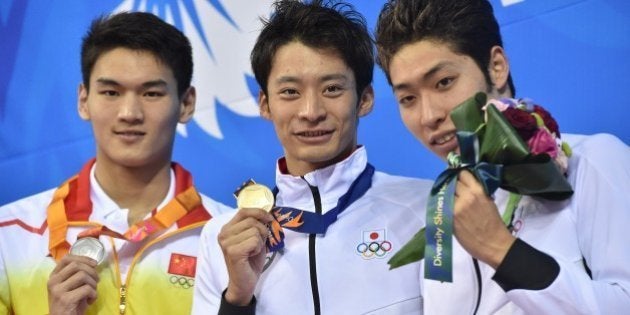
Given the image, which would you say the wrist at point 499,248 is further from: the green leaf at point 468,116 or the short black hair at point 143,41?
the short black hair at point 143,41

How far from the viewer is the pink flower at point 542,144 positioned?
6.04 ft

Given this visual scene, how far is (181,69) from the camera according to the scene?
3.16 m

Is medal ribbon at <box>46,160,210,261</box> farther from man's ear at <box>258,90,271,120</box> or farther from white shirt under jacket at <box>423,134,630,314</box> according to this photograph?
white shirt under jacket at <box>423,134,630,314</box>

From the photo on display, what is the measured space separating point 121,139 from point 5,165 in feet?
2.99

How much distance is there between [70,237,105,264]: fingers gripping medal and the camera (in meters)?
2.71

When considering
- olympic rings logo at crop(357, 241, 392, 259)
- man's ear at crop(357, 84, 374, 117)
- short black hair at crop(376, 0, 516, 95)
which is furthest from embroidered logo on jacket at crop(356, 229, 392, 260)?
short black hair at crop(376, 0, 516, 95)

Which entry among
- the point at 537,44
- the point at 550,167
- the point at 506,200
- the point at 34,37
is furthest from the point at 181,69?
the point at 550,167

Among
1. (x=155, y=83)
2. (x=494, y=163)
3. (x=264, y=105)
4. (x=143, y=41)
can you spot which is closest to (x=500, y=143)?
(x=494, y=163)

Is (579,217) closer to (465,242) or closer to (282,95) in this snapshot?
(465,242)

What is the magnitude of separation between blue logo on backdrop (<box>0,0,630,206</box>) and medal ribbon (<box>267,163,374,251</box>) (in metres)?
0.50

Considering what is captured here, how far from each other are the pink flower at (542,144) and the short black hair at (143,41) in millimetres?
1554

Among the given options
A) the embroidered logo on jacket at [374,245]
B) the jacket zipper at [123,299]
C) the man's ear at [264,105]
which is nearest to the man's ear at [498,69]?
the embroidered logo on jacket at [374,245]

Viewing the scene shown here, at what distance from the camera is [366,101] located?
9.04 feet

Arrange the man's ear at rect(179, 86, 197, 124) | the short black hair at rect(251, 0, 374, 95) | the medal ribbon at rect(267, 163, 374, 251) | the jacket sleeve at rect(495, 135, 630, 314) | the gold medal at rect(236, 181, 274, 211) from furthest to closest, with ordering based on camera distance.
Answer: the man's ear at rect(179, 86, 197, 124) → the short black hair at rect(251, 0, 374, 95) → the medal ribbon at rect(267, 163, 374, 251) → the gold medal at rect(236, 181, 274, 211) → the jacket sleeve at rect(495, 135, 630, 314)
